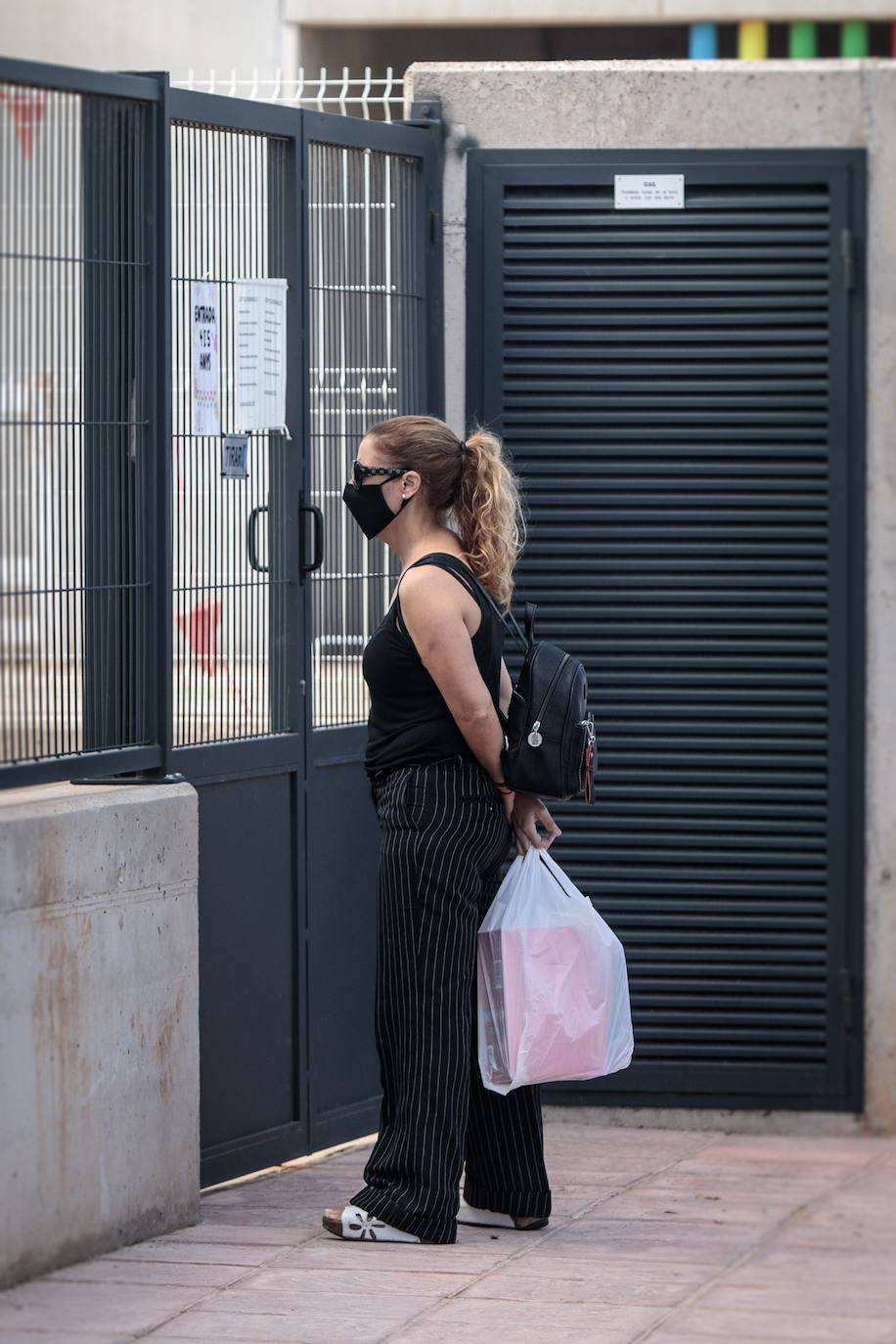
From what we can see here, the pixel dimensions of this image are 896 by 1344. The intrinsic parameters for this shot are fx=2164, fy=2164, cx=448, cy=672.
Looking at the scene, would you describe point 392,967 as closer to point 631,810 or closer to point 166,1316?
point 166,1316

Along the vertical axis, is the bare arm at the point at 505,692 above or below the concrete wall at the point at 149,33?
below

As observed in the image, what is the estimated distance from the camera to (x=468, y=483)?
480 cm

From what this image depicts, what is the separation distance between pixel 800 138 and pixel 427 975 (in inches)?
109

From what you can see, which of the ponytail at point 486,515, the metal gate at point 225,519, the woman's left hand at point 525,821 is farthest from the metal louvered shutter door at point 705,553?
the ponytail at point 486,515

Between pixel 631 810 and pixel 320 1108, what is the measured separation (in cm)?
125

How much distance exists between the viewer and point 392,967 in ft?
15.7

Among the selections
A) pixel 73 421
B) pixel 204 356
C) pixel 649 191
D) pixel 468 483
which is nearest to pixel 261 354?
pixel 204 356

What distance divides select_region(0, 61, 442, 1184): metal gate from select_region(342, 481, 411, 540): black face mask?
0.53 m

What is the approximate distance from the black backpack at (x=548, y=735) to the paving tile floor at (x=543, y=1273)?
1.04 meters

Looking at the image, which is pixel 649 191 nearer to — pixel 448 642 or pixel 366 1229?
pixel 448 642

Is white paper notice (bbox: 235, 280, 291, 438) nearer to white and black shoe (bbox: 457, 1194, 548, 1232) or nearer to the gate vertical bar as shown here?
the gate vertical bar

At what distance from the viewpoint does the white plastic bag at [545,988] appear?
4.78 metres

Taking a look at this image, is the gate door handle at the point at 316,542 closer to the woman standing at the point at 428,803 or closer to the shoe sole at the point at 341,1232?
the woman standing at the point at 428,803

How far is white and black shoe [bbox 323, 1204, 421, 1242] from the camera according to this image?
15.8 ft
